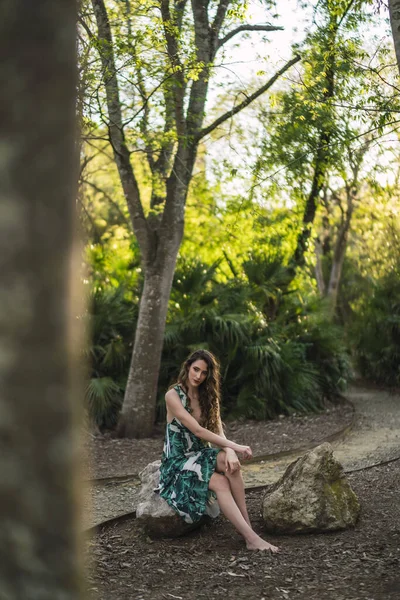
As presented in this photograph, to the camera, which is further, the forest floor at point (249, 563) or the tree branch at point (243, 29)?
the tree branch at point (243, 29)

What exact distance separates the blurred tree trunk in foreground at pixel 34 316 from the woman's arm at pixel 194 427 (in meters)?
3.57

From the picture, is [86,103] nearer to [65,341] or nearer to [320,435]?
[320,435]

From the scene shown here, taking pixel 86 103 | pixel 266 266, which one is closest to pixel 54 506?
pixel 86 103

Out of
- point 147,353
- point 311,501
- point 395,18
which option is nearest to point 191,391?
point 311,501

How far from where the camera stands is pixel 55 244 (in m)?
2.09

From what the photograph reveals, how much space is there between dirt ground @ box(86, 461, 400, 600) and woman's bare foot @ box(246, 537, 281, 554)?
51 millimetres

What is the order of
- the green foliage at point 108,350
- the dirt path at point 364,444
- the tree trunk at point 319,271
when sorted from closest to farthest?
1. the dirt path at point 364,444
2. the green foliage at point 108,350
3. the tree trunk at point 319,271

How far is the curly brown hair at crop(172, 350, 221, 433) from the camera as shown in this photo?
595 centimetres

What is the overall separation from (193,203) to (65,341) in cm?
1551

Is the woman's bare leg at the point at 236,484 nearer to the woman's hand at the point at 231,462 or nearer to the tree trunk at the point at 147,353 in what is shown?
the woman's hand at the point at 231,462

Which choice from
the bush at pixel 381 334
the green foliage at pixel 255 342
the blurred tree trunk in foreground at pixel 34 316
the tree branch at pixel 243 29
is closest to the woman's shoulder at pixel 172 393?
the blurred tree trunk in foreground at pixel 34 316

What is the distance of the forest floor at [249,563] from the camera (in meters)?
4.62

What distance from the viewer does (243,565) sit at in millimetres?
5094

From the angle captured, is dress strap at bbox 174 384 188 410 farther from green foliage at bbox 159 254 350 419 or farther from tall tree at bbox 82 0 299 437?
green foliage at bbox 159 254 350 419
